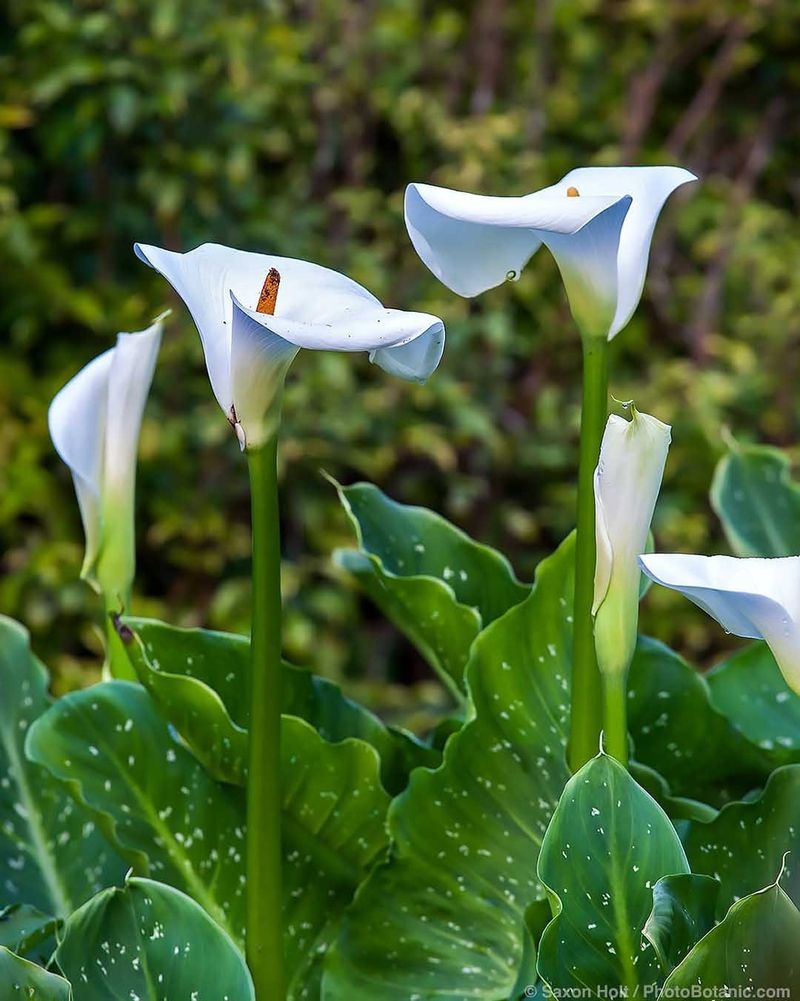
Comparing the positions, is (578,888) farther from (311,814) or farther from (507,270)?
(507,270)

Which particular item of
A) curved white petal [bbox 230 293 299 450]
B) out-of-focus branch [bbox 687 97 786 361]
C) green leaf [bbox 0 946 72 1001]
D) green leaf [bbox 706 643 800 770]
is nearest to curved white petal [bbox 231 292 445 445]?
curved white petal [bbox 230 293 299 450]

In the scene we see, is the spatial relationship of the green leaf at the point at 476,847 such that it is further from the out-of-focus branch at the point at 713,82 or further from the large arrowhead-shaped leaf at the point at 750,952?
the out-of-focus branch at the point at 713,82

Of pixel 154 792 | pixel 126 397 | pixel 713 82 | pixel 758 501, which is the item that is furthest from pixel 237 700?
pixel 713 82

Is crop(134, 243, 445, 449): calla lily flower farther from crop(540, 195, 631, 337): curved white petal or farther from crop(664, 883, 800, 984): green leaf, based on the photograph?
crop(664, 883, 800, 984): green leaf

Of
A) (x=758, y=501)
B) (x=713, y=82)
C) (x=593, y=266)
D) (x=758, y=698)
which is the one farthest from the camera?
(x=713, y=82)

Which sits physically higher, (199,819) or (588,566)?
(588,566)

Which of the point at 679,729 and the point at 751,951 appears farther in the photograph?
the point at 679,729

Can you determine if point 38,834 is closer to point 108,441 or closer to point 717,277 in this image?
point 108,441

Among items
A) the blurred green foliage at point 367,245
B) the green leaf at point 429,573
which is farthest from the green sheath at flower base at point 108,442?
the blurred green foliage at point 367,245
